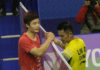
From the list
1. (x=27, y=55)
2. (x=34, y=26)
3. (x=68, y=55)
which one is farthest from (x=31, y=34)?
(x=68, y=55)

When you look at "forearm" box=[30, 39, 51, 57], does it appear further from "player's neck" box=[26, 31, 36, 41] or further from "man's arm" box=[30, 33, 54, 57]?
"player's neck" box=[26, 31, 36, 41]

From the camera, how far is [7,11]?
6.43m

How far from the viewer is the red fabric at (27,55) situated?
11.5ft

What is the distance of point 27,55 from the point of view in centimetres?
357

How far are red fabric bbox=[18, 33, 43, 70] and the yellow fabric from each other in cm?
33

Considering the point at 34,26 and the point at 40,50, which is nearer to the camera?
the point at 40,50

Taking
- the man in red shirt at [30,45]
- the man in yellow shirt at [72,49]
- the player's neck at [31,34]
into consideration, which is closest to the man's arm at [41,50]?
the man in red shirt at [30,45]

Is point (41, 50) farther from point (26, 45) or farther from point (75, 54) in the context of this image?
point (75, 54)

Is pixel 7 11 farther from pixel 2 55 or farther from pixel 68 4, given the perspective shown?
pixel 68 4

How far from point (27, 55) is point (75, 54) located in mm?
551

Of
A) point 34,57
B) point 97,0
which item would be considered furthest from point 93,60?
point 34,57

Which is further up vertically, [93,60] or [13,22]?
[13,22]

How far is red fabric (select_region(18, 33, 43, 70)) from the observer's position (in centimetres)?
352

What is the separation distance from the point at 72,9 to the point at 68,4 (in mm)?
144
